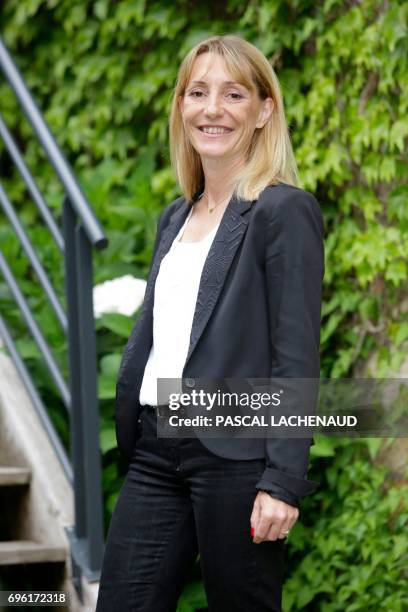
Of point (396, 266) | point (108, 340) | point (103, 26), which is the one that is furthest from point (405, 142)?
point (103, 26)

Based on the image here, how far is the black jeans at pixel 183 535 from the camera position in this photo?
1.97 m

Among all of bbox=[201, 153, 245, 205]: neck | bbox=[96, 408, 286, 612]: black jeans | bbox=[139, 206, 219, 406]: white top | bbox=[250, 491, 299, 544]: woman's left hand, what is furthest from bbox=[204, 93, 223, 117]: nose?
bbox=[250, 491, 299, 544]: woman's left hand

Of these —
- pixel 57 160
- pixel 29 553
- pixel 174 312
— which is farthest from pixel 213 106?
pixel 29 553

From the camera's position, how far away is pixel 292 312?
1.93 m

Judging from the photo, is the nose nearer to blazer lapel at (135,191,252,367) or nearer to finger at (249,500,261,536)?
blazer lapel at (135,191,252,367)

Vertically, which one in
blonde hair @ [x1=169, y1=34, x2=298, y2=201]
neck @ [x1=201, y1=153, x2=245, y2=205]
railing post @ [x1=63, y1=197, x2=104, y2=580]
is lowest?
railing post @ [x1=63, y1=197, x2=104, y2=580]

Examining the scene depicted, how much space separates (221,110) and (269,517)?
833 millimetres

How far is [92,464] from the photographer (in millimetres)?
2779

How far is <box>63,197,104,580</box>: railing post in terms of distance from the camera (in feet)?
9.10

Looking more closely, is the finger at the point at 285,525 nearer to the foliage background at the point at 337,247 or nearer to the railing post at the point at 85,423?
the railing post at the point at 85,423

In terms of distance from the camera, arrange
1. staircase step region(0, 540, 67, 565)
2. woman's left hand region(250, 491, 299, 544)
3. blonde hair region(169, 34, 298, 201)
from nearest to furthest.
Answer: woman's left hand region(250, 491, 299, 544)
blonde hair region(169, 34, 298, 201)
staircase step region(0, 540, 67, 565)

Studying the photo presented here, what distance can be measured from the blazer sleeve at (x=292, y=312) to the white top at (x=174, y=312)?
0.61ft

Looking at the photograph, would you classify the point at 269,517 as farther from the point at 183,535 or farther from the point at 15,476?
the point at 15,476

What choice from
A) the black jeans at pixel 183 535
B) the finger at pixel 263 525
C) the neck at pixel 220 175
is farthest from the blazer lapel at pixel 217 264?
the finger at pixel 263 525
